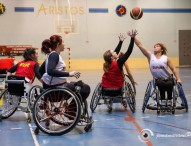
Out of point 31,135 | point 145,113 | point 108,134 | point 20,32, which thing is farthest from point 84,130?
point 20,32

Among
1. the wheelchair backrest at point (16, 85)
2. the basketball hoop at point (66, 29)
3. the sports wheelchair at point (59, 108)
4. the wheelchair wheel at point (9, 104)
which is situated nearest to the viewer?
the sports wheelchair at point (59, 108)

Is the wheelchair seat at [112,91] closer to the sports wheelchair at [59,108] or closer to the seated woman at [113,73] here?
the seated woman at [113,73]

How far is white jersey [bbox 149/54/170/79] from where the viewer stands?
5.44 metres

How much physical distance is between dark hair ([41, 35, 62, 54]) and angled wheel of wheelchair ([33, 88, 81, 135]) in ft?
1.81

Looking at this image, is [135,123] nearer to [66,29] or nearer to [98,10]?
[66,29]

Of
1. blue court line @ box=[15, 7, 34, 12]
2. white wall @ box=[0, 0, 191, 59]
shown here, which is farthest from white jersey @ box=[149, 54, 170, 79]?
blue court line @ box=[15, 7, 34, 12]

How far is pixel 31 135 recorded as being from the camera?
413 cm

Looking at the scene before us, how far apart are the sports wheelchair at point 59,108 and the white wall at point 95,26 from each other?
Result: 13035mm

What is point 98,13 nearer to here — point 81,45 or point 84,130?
point 81,45

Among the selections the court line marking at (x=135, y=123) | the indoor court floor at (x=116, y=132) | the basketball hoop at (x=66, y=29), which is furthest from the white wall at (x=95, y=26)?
the court line marking at (x=135, y=123)

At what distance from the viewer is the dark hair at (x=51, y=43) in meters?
4.30

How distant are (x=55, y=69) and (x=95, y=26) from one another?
45.2 feet

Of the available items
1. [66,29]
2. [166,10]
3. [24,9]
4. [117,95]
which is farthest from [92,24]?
[117,95]

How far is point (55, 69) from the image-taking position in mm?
4117
